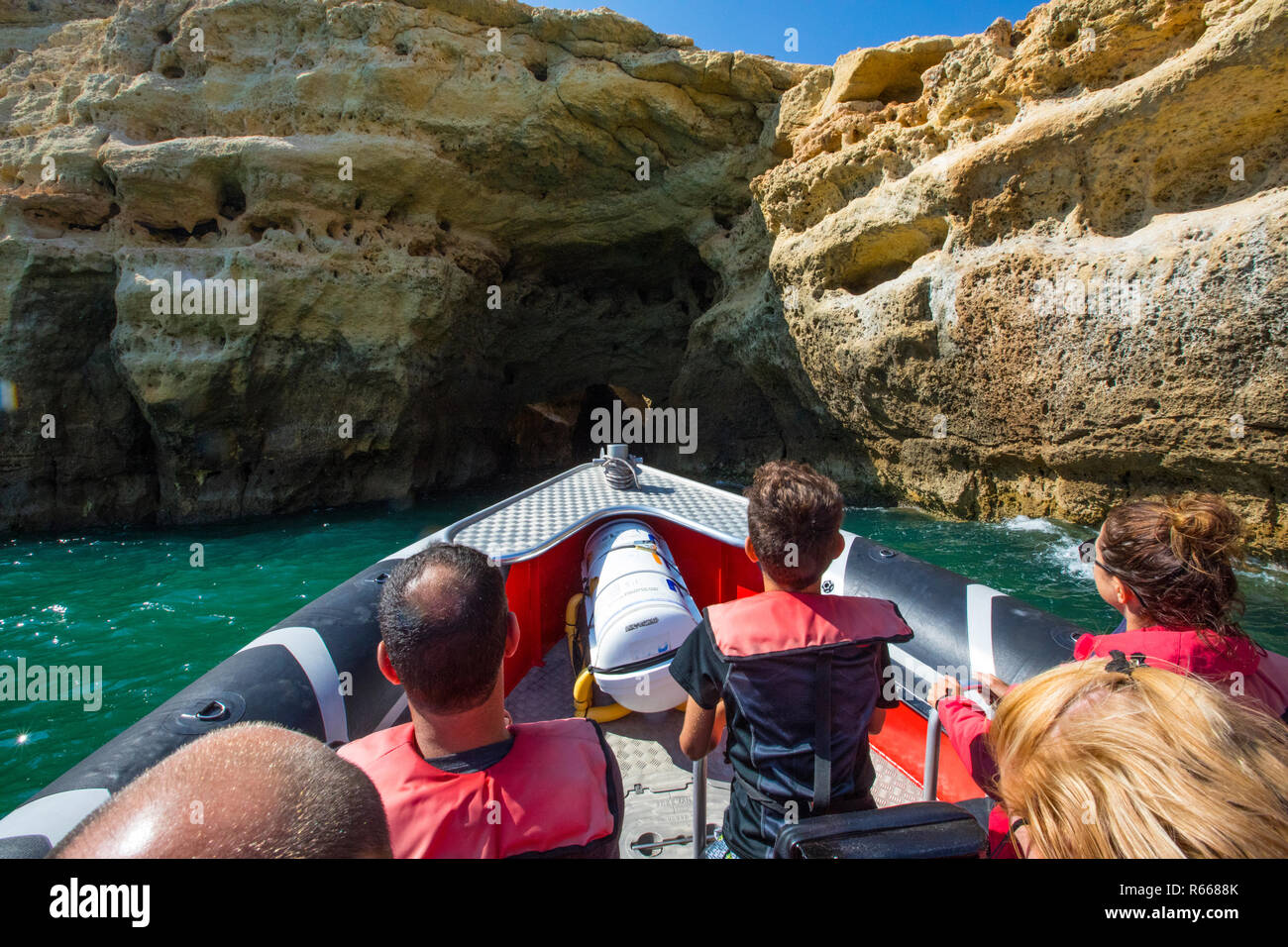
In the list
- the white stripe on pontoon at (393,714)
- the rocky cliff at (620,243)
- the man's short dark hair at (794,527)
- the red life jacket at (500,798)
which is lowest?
the white stripe on pontoon at (393,714)

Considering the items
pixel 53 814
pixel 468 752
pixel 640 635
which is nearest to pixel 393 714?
pixel 640 635

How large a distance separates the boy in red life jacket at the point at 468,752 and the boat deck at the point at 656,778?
136cm

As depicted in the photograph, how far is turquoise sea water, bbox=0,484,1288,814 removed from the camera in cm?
393

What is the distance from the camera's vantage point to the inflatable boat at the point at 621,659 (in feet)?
6.08

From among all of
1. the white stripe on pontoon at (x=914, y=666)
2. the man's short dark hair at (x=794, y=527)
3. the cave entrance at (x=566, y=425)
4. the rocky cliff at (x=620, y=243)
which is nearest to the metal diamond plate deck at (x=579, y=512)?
the white stripe on pontoon at (x=914, y=666)

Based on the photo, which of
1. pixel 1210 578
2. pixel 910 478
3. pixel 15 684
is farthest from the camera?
pixel 910 478

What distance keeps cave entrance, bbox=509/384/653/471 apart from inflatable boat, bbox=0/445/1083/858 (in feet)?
52.2

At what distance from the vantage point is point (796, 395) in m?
10.7

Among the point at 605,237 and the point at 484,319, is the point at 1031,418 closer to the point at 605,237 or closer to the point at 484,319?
the point at 605,237

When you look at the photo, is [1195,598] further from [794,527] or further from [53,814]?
[53,814]

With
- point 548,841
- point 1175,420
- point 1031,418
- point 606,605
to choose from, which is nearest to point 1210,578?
point 548,841

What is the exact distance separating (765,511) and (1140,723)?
853 millimetres

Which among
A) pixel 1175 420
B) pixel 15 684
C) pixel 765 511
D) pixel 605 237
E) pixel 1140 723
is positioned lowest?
pixel 15 684

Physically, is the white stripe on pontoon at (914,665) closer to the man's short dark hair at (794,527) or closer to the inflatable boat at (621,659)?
the inflatable boat at (621,659)
